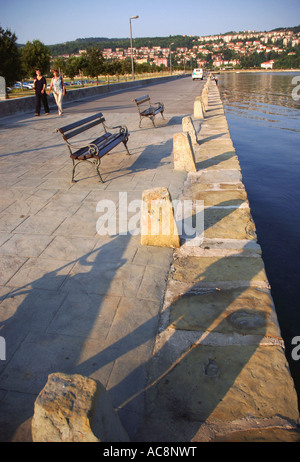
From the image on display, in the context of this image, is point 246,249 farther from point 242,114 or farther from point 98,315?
point 242,114

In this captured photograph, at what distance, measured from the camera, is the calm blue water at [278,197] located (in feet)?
12.1

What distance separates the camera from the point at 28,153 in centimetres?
781

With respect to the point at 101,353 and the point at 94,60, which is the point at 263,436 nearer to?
the point at 101,353

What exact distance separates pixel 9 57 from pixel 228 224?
1096 inches

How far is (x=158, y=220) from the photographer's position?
11.8 feet

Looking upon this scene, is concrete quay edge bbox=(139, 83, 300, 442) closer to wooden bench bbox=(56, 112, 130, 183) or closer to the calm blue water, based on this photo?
the calm blue water

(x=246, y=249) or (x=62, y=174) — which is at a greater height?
(x=62, y=174)

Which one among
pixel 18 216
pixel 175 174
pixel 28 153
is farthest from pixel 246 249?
pixel 28 153

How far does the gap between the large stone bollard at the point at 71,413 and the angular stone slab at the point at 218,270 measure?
1785 millimetres

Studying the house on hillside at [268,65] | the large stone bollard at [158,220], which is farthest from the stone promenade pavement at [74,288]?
the house on hillside at [268,65]

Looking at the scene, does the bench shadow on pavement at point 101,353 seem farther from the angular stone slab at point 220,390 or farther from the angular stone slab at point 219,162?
the angular stone slab at point 219,162

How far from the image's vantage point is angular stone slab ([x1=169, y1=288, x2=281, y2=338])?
2.54 meters
